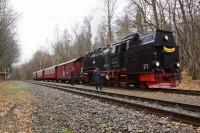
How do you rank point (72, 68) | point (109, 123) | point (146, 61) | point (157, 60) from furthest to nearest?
1. point (72, 68)
2. point (146, 61)
3. point (157, 60)
4. point (109, 123)

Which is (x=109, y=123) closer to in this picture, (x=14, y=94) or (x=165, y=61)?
(x=165, y=61)

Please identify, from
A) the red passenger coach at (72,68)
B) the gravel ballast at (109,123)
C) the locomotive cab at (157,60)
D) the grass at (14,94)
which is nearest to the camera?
the gravel ballast at (109,123)

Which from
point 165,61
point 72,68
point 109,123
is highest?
point 72,68

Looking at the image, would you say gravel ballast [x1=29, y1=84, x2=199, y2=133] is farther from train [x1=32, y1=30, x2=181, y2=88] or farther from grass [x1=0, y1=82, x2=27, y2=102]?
grass [x1=0, y1=82, x2=27, y2=102]

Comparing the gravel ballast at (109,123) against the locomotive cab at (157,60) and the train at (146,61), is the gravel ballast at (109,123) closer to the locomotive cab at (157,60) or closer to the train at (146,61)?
the locomotive cab at (157,60)

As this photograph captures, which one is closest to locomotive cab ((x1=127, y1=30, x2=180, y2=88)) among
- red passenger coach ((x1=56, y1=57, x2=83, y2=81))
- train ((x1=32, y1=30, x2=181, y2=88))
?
train ((x1=32, y1=30, x2=181, y2=88))

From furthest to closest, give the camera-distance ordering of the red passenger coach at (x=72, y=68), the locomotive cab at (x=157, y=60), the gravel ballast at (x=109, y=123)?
the red passenger coach at (x=72, y=68) → the locomotive cab at (x=157, y=60) → the gravel ballast at (x=109, y=123)

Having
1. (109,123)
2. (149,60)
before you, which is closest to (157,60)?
(149,60)

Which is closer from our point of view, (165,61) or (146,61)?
(165,61)

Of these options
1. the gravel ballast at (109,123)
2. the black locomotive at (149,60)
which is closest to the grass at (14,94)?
the black locomotive at (149,60)

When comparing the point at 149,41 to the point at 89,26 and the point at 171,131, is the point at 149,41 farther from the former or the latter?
the point at 89,26

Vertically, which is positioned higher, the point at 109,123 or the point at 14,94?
the point at 14,94

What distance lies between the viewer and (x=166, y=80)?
18359 mm

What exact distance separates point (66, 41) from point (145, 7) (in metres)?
63.5
